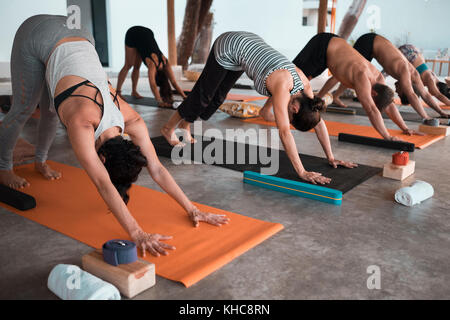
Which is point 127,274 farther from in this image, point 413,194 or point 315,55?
point 315,55

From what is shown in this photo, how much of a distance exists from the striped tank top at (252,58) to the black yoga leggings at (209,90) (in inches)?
3.1

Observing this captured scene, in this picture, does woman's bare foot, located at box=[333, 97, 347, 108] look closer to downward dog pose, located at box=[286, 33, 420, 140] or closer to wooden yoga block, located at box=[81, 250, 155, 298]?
downward dog pose, located at box=[286, 33, 420, 140]

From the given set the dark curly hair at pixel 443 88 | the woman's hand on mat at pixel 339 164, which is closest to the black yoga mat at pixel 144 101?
the woman's hand on mat at pixel 339 164

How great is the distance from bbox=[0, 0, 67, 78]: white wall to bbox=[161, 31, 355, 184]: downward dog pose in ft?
16.3

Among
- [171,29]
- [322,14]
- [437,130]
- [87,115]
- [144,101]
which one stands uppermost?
[322,14]

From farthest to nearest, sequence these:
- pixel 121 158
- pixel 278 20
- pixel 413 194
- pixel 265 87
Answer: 1. pixel 278 20
2. pixel 265 87
3. pixel 413 194
4. pixel 121 158

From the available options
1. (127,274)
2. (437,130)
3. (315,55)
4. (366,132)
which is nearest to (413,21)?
(437,130)

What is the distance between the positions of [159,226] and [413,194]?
1.46m

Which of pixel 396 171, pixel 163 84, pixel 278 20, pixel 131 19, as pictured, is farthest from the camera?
pixel 278 20

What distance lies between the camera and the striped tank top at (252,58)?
2.64 metres

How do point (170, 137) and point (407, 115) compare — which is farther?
point (407, 115)

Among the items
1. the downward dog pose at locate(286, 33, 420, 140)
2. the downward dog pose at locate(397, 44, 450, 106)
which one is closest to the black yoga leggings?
the downward dog pose at locate(286, 33, 420, 140)

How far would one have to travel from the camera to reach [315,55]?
13.1 ft

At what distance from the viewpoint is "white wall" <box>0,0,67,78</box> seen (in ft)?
22.4
